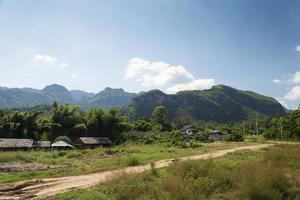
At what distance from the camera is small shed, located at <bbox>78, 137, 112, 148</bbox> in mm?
54531

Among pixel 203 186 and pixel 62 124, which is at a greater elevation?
pixel 62 124

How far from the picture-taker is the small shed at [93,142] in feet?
179

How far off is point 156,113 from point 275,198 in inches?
3783

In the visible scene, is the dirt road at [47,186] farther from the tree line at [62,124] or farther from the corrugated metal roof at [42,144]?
the tree line at [62,124]

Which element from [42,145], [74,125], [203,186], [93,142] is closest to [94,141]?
[93,142]

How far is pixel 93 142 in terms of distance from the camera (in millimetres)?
55844

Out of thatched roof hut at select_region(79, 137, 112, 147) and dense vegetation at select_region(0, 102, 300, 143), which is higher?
dense vegetation at select_region(0, 102, 300, 143)

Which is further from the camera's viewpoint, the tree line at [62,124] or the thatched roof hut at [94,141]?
the thatched roof hut at [94,141]

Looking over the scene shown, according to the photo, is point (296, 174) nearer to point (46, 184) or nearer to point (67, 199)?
point (67, 199)

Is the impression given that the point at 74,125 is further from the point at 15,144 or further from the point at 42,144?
the point at 15,144

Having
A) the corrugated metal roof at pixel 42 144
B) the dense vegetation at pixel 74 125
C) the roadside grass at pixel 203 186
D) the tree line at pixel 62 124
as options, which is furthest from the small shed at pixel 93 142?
the roadside grass at pixel 203 186

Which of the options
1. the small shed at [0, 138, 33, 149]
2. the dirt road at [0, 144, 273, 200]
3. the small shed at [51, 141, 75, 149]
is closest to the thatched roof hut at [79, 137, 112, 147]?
the small shed at [51, 141, 75, 149]

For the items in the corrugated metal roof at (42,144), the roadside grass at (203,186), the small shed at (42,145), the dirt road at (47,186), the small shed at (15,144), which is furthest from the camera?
the corrugated metal roof at (42,144)

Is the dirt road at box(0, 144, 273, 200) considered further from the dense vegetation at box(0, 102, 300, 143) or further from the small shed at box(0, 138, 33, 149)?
the dense vegetation at box(0, 102, 300, 143)
